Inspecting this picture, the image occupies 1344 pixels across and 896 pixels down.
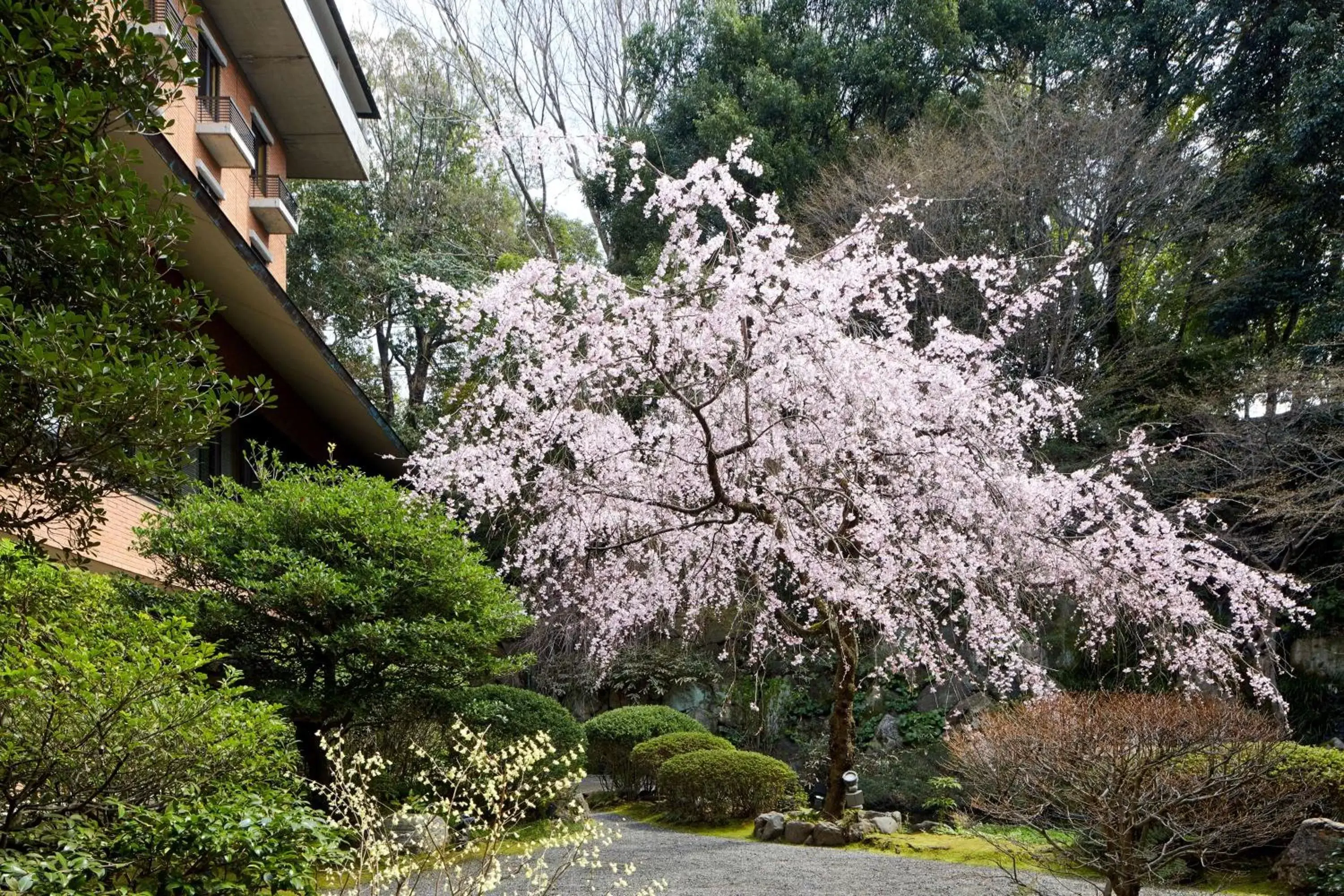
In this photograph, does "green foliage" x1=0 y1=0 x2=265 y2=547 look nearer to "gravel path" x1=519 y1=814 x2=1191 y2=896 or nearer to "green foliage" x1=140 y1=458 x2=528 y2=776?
"green foliage" x1=140 y1=458 x2=528 y2=776

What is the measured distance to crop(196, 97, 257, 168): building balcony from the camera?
12445 millimetres

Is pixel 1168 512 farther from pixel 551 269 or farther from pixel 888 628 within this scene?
pixel 551 269

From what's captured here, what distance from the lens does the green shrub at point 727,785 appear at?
1077 centimetres

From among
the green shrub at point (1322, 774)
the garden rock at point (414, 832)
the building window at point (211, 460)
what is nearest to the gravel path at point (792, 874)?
the garden rock at point (414, 832)

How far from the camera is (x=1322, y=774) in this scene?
24.5 ft

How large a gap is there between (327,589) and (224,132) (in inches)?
283

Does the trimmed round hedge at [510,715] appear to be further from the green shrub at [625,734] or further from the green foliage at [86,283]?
the green foliage at [86,283]

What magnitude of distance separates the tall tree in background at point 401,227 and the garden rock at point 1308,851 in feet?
55.8

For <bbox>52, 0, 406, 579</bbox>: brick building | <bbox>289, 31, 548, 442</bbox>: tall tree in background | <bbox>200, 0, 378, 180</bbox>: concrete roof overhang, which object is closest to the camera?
<bbox>52, 0, 406, 579</bbox>: brick building

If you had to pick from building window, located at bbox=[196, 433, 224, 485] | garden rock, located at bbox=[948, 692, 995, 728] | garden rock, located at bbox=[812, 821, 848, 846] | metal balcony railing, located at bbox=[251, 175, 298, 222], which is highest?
metal balcony railing, located at bbox=[251, 175, 298, 222]

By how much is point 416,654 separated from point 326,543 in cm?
118

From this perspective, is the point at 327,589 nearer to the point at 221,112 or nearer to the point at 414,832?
the point at 414,832

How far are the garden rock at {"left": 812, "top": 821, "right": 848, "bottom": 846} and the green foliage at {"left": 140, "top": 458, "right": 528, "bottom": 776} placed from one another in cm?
351

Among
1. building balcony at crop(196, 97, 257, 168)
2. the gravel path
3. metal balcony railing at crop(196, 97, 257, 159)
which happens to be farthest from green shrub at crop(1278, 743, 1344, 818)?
metal balcony railing at crop(196, 97, 257, 159)
